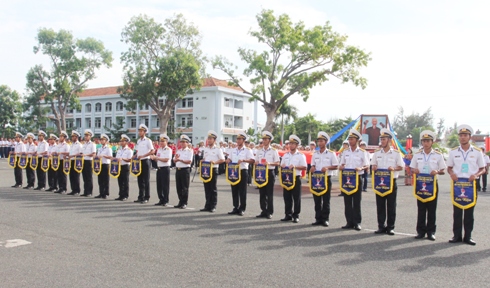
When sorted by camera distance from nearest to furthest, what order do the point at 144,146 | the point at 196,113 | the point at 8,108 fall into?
1. the point at 144,146
2. the point at 8,108
3. the point at 196,113

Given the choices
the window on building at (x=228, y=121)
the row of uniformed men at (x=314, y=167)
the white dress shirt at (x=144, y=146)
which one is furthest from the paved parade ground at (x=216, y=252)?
the window on building at (x=228, y=121)

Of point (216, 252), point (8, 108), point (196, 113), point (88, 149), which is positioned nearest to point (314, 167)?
point (216, 252)

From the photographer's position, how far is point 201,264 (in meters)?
5.98

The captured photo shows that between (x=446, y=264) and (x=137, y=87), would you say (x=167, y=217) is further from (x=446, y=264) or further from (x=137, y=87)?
(x=137, y=87)

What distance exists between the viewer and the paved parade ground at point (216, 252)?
5391 mm

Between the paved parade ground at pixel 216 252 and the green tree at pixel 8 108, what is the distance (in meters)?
53.5

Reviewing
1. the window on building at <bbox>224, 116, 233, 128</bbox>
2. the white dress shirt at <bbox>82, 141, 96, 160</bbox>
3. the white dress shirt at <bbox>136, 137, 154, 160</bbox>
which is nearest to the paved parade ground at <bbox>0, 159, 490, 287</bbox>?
the white dress shirt at <bbox>136, 137, 154, 160</bbox>

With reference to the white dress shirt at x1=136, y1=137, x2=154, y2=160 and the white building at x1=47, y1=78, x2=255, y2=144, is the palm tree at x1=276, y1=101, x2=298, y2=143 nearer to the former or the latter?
the white building at x1=47, y1=78, x2=255, y2=144

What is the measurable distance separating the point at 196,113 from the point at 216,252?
2220 inches

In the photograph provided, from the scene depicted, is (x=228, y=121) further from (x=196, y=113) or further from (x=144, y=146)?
(x=144, y=146)

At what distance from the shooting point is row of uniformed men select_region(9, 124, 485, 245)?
800cm

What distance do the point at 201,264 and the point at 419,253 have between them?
130 inches

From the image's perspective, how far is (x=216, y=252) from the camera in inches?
262

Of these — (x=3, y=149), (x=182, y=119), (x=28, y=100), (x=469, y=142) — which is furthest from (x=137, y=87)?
(x=469, y=142)
